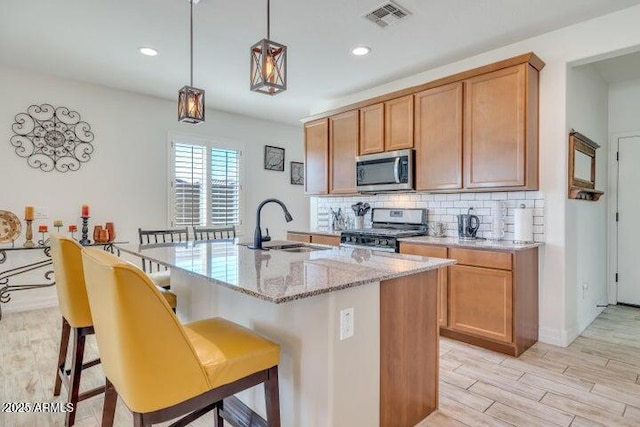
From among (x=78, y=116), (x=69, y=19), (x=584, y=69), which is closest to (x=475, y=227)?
(x=584, y=69)

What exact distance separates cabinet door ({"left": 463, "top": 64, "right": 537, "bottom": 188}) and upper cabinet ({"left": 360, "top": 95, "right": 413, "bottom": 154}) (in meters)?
0.64

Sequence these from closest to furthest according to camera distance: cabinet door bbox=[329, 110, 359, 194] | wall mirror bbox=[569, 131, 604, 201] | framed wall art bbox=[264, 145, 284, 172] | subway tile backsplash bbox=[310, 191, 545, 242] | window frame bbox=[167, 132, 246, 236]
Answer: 1. wall mirror bbox=[569, 131, 604, 201]
2. subway tile backsplash bbox=[310, 191, 545, 242]
3. cabinet door bbox=[329, 110, 359, 194]
4. window frame bbox=[167, 132, 246, 236]
5. framed wall art bbox=[264, 145, 284, 172]

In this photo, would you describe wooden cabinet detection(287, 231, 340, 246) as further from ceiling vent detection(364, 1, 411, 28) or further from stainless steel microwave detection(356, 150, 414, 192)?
ceiling vent detection(364, 1, 411, 28)

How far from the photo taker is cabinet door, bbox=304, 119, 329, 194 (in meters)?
4.79

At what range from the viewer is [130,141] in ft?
15.5

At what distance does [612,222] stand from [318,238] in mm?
3505

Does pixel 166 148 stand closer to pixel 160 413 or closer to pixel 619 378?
pixel 160 413

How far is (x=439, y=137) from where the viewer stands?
11.7 feet

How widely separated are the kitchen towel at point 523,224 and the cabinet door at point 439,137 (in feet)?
1.83

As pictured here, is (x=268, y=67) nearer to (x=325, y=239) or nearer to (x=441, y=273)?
(x=441, y=273)

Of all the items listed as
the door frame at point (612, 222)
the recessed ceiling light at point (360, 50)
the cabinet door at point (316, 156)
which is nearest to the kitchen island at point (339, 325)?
the recessed ceiling light at point (360, 50)

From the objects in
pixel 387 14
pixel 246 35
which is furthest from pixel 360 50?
pixel 246 35

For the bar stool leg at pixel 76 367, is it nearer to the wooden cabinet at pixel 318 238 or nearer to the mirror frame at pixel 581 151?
the wooden cabinet at pixel 318 238

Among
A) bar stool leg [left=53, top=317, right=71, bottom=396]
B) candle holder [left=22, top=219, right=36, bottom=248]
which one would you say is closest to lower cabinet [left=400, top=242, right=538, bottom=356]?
bar stool leg [left=53, top=317, right=71, bottom=396]
